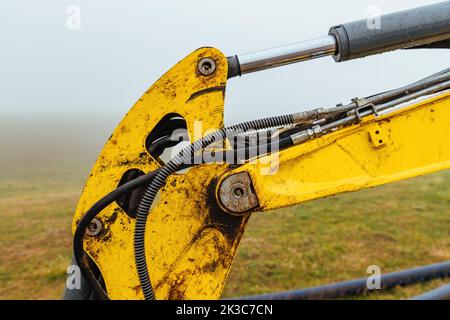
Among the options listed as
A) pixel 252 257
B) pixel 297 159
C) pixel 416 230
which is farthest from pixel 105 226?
pixel 416 230

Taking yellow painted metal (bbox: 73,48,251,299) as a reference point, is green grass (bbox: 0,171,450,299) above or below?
below

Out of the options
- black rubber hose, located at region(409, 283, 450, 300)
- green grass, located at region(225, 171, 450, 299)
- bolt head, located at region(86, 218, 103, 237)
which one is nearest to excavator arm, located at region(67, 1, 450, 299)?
bolt head, located at region(86, 218, 103, 237)

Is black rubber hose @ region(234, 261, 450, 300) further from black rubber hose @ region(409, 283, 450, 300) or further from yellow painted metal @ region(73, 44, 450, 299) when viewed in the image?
yellow painted metal @ region(73, 44, 450, 299)

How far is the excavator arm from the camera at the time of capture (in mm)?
1958

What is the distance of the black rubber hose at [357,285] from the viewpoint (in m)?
4.39

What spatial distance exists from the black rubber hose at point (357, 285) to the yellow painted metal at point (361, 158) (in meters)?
2.47

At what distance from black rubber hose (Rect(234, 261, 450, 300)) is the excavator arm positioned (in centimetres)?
237

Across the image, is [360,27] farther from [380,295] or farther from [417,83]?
[380,295]

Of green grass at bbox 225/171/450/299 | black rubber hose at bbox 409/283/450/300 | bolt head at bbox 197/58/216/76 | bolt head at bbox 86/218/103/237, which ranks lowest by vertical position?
green grass at bbox 225/171/450/299

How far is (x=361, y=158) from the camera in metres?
2.02

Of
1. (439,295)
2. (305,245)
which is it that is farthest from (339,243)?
(439,295)

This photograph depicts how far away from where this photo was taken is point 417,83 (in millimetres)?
2068
